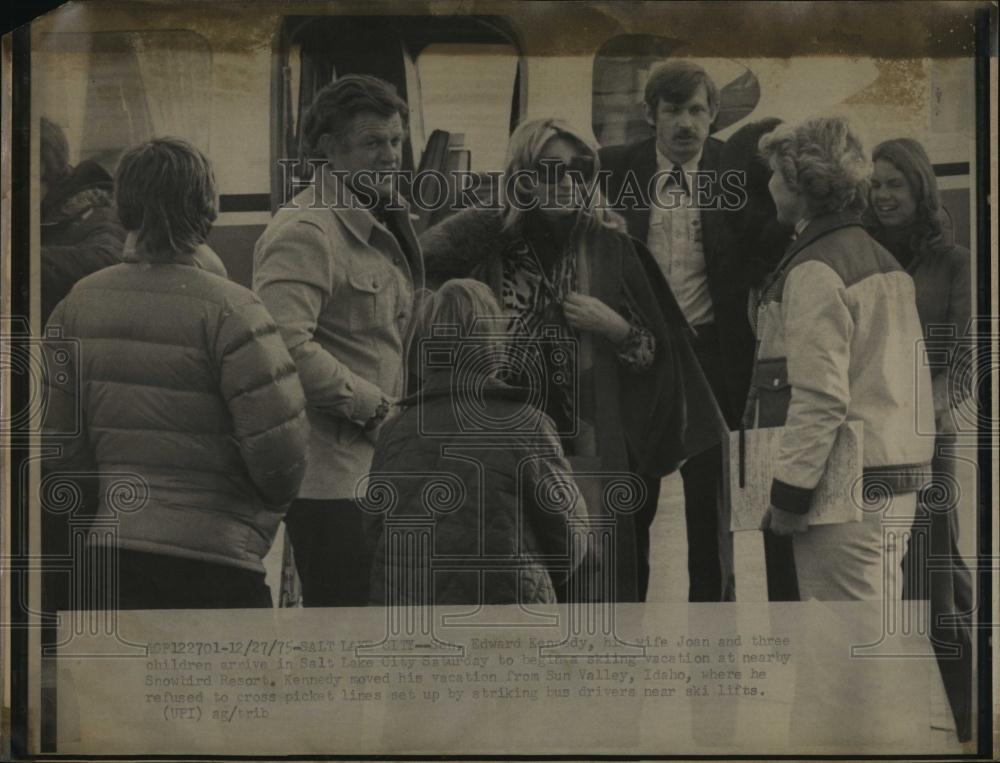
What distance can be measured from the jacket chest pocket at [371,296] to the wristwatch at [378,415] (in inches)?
9.1

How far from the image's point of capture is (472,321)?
3.20 metres

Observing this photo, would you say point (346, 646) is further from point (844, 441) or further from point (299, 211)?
point (844, 441)

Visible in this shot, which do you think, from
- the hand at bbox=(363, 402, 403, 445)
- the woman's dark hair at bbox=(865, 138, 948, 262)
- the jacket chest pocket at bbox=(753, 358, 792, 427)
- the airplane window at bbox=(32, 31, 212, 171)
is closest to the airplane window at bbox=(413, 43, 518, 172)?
the airplane window at bbox=(32, 31, 212, 171)

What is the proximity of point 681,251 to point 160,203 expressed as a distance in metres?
1.56

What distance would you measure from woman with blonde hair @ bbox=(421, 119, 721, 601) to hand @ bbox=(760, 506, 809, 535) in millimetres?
279

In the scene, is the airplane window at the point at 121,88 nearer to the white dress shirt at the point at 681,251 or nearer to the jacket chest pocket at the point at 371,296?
the jacket chest pocket at the point at 371,296

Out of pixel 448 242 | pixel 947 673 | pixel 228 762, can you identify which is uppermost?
pixel 448 242

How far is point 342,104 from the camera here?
3.20m

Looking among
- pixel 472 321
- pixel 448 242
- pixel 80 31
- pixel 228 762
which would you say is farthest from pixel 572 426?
pixel 80 31

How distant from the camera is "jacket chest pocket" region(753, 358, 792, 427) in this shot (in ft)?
10.5

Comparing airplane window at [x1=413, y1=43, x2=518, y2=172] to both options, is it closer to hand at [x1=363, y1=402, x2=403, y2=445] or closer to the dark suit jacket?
the dark suit jacket

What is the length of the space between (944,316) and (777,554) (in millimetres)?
876
